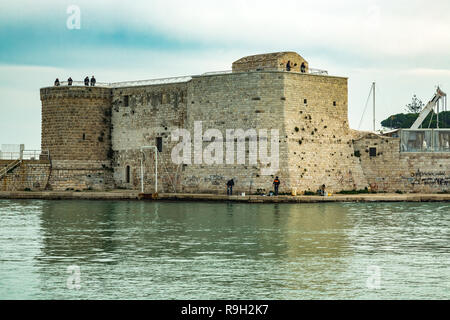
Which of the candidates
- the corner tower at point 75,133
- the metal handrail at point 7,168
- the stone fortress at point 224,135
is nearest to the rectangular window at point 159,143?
the stone fortress at point 224,135

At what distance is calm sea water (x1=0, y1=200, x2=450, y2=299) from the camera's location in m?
14.6

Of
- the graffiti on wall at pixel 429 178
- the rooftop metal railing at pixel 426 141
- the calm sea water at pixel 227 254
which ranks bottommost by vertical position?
the calm sea water at pixel 227 254

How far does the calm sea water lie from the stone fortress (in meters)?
5.91

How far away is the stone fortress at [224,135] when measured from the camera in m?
35.2

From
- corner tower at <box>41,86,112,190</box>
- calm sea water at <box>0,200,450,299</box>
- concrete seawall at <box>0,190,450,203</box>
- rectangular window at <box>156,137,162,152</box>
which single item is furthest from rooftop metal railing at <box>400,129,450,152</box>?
corner tower at <box>41,86,112,190</box>

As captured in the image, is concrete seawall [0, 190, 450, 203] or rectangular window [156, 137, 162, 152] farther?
rectangular window [156, 137, 162, 152]

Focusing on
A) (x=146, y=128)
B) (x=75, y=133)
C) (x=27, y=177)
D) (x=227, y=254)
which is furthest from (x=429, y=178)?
(x=227, y=254)

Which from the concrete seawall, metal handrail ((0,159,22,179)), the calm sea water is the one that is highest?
metal handrail ((0,159,22,179))

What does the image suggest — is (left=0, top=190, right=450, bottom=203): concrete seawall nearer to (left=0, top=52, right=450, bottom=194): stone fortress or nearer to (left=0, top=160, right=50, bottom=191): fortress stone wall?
(left=0, top=52, right=450, bottom=194): stone fortress

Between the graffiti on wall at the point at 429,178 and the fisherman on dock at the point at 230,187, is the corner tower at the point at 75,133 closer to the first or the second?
the fisherman on dock at the point at 230,187

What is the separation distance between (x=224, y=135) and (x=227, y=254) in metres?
17.6

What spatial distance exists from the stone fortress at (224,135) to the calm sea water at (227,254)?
591 centimetres

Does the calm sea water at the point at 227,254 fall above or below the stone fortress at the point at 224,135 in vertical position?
below

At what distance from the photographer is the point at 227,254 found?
18594mm
